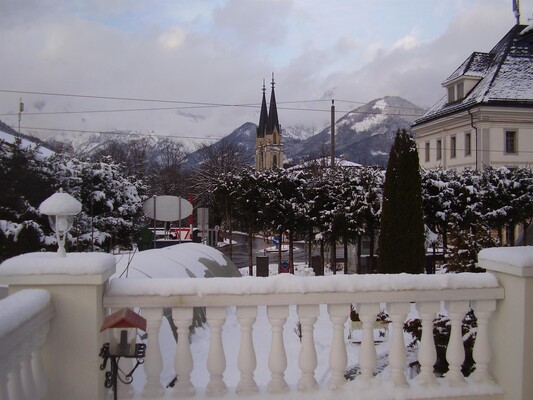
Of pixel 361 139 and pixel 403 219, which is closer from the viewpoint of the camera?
pixel 403 219

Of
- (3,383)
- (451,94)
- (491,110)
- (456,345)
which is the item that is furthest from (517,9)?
(3,383)

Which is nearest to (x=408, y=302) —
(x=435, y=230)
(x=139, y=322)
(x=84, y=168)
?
(x=139, y=322)

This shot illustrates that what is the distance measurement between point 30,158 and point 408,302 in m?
13.0

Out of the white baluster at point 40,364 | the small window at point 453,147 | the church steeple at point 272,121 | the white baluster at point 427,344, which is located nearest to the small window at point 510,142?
the small window at point 453,147

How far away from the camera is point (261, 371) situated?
4105 millimetres

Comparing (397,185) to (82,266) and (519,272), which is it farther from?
(82,266)

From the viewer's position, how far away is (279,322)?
253 centimetres

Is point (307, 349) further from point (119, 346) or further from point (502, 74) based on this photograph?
point (502, 74)

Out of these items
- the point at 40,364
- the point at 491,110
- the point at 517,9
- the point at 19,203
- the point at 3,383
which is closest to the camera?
the point at 3,383

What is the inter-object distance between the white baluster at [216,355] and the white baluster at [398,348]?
0.96 m

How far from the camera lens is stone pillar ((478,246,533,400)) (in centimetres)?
262

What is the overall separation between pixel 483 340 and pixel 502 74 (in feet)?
103

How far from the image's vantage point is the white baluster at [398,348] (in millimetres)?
2629

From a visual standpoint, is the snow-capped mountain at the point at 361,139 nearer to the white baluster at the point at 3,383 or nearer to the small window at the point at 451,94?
the small window at the point at 451,94
